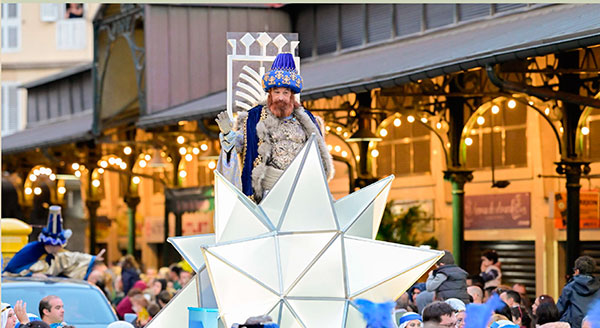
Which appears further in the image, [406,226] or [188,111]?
[406,226]

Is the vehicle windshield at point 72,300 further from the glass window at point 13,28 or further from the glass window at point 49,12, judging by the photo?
the glass window at point 13,28

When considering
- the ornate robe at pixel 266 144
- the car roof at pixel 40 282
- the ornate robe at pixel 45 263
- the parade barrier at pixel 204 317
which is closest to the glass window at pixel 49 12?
the ornate robe at pixel 45 263

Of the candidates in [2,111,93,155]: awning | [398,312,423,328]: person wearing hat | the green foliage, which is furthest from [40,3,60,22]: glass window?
[398,312,423,328]: person wearing hat

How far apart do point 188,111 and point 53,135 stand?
10.5 m

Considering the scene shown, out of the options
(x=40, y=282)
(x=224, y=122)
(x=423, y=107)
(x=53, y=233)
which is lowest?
(x=40, y=282)

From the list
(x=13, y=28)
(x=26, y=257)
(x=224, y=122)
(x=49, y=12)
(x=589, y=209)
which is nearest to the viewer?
(x=224, y=122)

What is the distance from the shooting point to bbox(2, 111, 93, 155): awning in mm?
29328

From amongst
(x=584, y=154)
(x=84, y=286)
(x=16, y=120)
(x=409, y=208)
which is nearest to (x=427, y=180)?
(x=409, y=208)

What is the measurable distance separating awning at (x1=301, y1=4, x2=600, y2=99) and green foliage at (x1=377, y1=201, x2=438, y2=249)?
2911mm

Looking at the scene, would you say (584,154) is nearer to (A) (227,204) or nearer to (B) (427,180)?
(B) (427,180)

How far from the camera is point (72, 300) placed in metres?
13.2

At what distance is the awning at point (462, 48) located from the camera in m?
14.2

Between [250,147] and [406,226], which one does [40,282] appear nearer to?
[250,147]

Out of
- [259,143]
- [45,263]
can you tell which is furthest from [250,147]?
[45,263]
